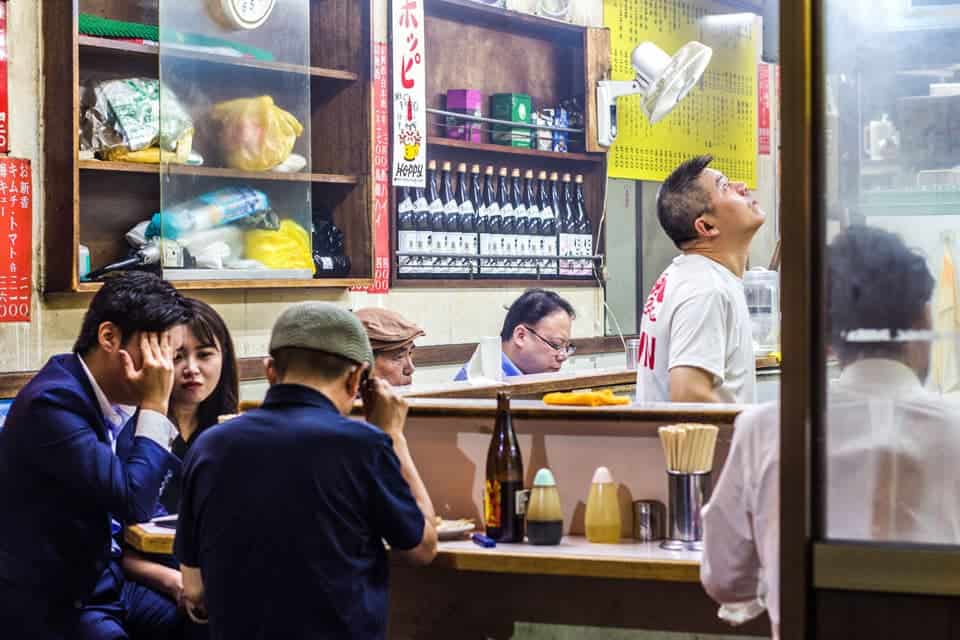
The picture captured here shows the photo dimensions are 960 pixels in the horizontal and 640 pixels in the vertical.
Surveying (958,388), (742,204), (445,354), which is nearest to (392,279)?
(445,354)

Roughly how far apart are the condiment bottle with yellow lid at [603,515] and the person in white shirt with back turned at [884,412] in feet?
3.69

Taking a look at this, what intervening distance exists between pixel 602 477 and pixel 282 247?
2698 millimetres

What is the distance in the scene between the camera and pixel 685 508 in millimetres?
2857


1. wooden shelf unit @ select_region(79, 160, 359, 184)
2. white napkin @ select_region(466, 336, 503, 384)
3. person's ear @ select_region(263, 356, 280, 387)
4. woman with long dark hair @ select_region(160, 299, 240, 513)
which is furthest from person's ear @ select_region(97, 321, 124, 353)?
white napkin @ select_region(466, 336, 503, 384)

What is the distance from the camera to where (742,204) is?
13.3ft

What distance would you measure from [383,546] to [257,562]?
260 mm

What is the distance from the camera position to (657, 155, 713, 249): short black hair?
404cm

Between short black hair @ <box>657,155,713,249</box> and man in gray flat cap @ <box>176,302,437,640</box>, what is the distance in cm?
166

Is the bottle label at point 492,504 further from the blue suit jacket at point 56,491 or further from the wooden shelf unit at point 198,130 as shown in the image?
the wooden shelf unit at point 198,130

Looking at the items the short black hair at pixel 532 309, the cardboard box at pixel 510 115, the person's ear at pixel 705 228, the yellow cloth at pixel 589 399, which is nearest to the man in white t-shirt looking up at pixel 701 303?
the person's ear at pixel 705 228

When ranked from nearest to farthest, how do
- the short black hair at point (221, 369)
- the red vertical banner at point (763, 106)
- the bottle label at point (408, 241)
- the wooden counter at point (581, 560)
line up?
the wooden counter at point (581, 560) → the short black hair at point (221, 369) → the bottle label at point (408, 241) → the red vertical banner at point (763, 106)

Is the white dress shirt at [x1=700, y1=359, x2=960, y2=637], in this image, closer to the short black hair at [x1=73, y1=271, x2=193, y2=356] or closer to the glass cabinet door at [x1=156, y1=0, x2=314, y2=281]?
the short black hair at [x1=73, y1=271, x2=193, y2=356]

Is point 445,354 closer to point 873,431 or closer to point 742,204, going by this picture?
point 742,204

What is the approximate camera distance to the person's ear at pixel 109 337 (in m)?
3.20
